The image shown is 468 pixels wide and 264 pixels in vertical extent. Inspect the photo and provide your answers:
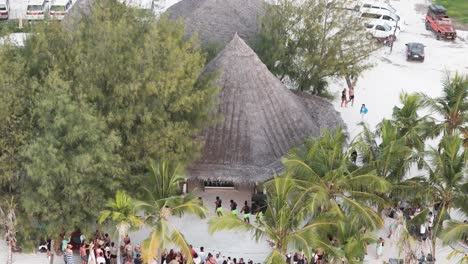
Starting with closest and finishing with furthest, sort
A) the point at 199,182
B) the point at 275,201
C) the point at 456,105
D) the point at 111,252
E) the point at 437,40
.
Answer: the point at 275,201, the point at 111,252, the point at 456,105, the point at 199,182, the point at 437,40

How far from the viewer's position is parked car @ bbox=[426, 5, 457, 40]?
4612 centimetres

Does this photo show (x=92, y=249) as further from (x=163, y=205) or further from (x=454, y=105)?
(x=454, y=105)

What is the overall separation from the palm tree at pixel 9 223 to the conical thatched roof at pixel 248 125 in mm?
6535

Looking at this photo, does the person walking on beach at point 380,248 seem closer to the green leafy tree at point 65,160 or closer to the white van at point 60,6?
the green leafy tree at point 65,160

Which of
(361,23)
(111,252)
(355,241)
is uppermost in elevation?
(361,23)

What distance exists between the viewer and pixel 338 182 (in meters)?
22.9

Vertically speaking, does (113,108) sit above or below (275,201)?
above

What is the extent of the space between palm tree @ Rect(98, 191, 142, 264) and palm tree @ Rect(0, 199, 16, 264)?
325 cm

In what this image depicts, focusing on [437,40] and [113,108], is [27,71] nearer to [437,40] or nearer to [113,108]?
[113,108]

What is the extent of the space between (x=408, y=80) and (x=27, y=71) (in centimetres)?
2316

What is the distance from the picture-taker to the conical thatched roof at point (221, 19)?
3522 cm

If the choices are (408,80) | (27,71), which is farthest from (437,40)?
(27,71)

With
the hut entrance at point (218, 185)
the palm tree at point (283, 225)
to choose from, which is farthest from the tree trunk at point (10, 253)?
the hut entrance at point (218, 185)

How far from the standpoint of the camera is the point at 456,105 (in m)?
26.5
